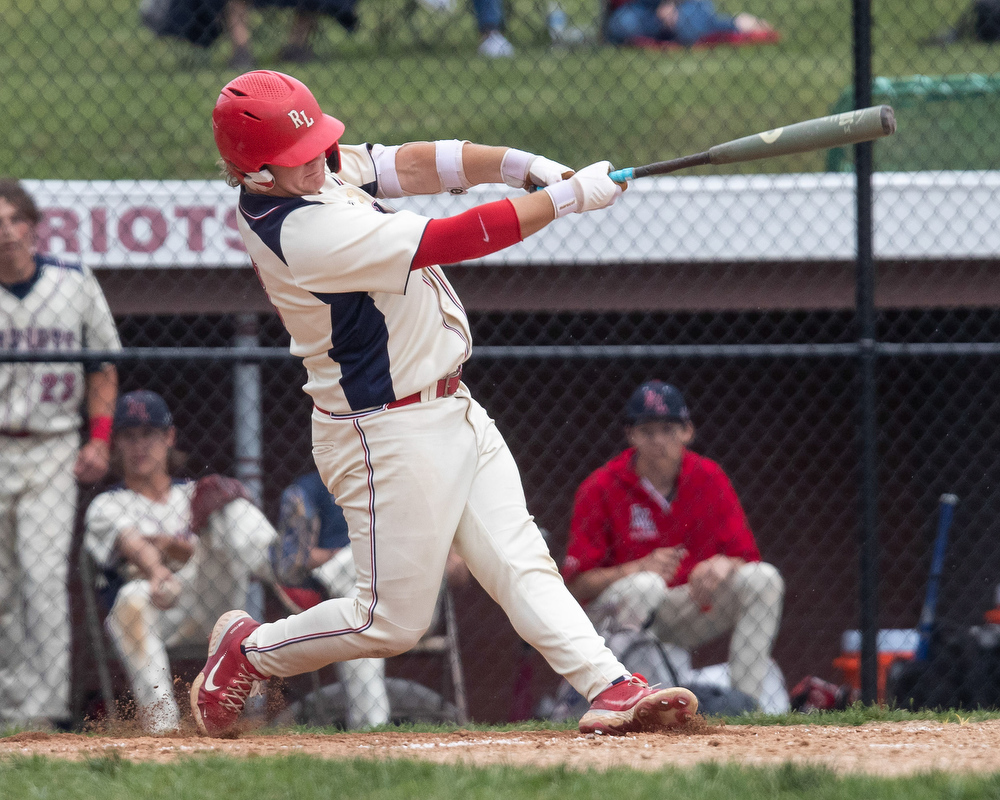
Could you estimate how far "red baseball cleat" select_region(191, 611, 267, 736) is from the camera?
2943mm

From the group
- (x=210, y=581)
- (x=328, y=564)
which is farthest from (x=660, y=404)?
(x=210, y=581)

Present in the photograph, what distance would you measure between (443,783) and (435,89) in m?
5.66

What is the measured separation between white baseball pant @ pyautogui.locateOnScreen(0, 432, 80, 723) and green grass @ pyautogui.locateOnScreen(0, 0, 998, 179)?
80.5 inches

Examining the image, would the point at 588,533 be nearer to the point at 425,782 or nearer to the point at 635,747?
the point at 635,747

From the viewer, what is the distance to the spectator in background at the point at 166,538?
403 centimetres

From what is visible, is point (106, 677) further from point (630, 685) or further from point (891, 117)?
point (891, 117)

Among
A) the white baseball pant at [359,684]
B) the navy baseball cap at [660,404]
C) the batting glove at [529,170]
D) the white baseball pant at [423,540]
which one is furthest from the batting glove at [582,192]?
the white baseball pant at [359,684]

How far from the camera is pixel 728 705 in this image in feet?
12.7

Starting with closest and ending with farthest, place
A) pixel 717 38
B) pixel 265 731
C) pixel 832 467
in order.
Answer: pixel 265 731
pixel 832 467
pixel 717 38

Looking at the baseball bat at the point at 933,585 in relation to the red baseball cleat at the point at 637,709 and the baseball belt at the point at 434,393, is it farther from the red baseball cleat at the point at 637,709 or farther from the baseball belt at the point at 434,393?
the baseball belt at the point at 434,393

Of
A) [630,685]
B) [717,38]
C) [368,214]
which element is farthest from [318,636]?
[717,38]

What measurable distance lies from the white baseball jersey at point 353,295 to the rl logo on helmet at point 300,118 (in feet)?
0.53

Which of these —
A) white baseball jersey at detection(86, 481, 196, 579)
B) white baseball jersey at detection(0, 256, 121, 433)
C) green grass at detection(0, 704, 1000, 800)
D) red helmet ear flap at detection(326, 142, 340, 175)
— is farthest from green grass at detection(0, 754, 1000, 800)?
white baseball jersey at detection(0, 256, 121, 433)

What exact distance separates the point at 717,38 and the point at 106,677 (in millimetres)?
5409
